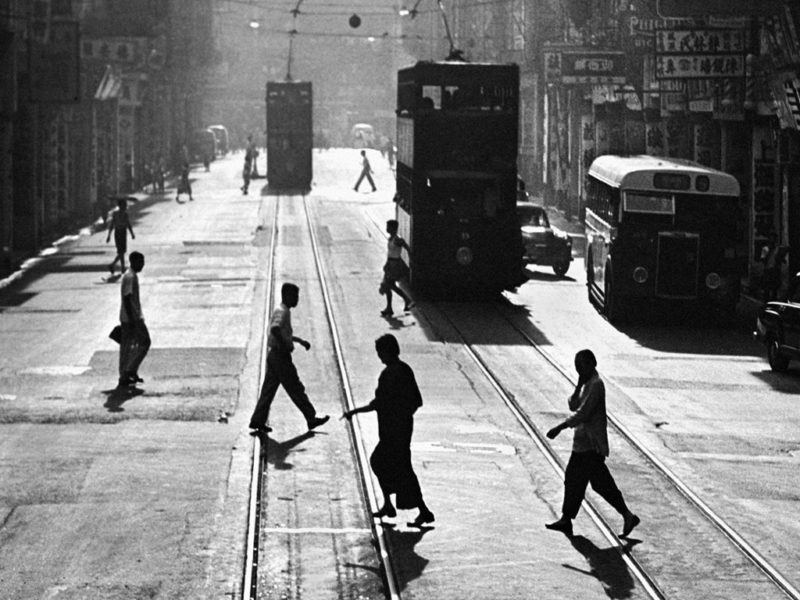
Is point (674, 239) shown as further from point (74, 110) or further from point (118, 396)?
point (74, 110)

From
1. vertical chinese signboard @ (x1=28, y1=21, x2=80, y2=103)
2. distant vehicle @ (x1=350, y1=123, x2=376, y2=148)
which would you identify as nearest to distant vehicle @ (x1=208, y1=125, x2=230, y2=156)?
distant vehicle @ (x1=350, y1=123, x2=376, y2=148)

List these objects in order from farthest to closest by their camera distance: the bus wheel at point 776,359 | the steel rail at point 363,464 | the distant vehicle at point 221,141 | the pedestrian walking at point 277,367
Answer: the distant vehicle at point 221,141 → the bus wheel at point 776,359 → the pedestrian walking at point 277,367 → the steel rail at point 363,464

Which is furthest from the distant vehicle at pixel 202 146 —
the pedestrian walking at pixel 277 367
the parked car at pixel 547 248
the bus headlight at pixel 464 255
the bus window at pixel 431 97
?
the pedestrian walking at pixel 277 367

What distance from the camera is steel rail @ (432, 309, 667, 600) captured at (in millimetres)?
13602

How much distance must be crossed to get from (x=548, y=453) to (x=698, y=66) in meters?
19.0

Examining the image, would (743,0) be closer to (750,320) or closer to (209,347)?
(750,320)

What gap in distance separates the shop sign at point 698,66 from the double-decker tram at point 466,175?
3803 mm

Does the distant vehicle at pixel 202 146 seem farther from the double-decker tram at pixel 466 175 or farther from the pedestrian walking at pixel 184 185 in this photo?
the double-decker tram at pixel 466 175

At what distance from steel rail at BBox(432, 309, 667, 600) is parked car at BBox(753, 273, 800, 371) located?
4.09 meters

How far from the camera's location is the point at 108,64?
223 feet

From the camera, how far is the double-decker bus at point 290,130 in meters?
74.2

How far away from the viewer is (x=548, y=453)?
19.0 meters

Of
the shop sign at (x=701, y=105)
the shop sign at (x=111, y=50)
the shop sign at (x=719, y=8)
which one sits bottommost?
the shop sign at (x=701, y=105)

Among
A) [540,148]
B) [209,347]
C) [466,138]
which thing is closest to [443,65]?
[466,138]
